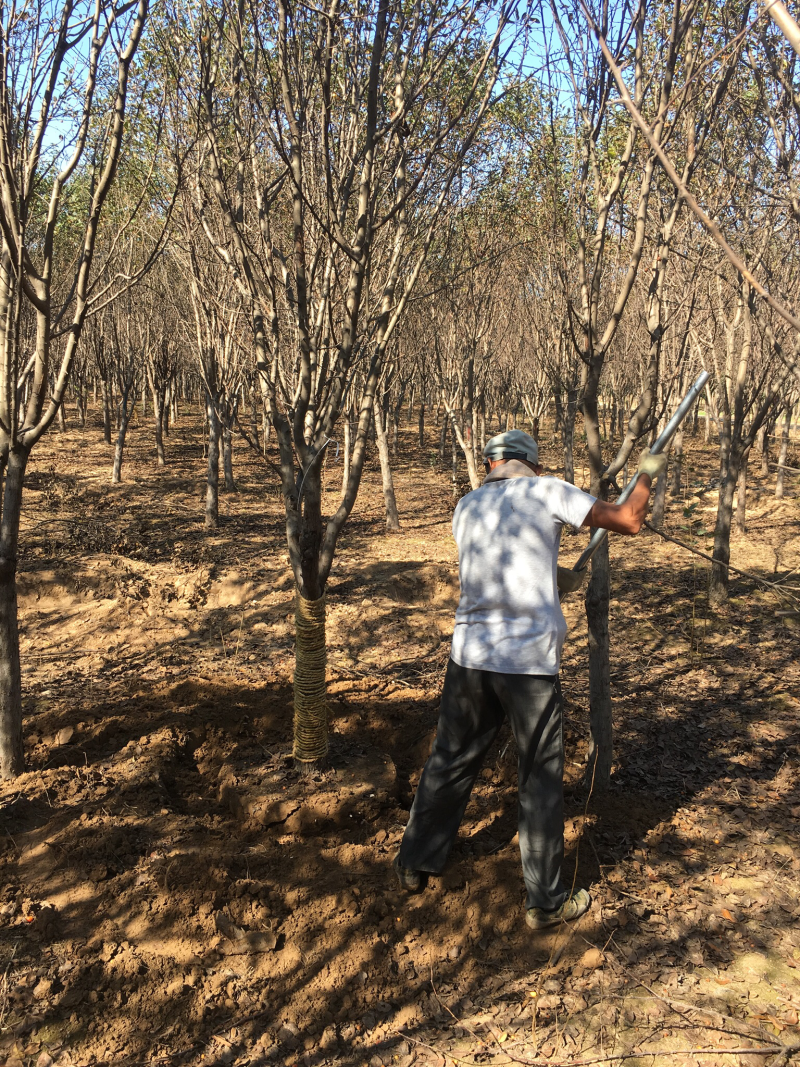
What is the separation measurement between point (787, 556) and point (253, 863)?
9418 millimetres

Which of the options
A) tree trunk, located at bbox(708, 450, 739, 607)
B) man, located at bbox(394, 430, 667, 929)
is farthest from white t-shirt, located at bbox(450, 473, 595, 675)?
tree trunk, located at bbox(708, 450, 739, 607)

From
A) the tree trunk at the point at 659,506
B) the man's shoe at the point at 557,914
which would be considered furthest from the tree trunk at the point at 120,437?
the man's shoe at the point at 557,914

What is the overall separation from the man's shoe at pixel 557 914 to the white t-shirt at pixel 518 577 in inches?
36.3

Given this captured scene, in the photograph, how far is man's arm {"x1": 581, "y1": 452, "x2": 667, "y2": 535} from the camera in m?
2.42

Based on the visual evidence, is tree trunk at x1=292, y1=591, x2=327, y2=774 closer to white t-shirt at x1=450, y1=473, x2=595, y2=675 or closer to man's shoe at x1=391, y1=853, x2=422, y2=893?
man's shoe at x1=391, y1=853, x2=422, y2=893

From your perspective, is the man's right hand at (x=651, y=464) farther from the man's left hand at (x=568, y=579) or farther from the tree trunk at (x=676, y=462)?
the tree trunk at (x=676, y=462)

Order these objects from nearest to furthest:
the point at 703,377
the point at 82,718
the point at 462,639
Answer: the point at 703,377 → the point at 462,639 → the point at 82,718

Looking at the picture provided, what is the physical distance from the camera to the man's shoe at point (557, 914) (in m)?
2.63

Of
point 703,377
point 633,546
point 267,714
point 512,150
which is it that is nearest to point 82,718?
point 267,714

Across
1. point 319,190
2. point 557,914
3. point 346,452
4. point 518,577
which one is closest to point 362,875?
point 557,914

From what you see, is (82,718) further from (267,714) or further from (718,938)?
(718,938)

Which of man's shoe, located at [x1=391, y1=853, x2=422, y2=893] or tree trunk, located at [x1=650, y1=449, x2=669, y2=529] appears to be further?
tree trunk, located at [x1=650, y1=449, x2=669, y2=529]

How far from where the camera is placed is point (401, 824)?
11.1 ft

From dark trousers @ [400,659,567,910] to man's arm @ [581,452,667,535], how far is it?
1.99ft
